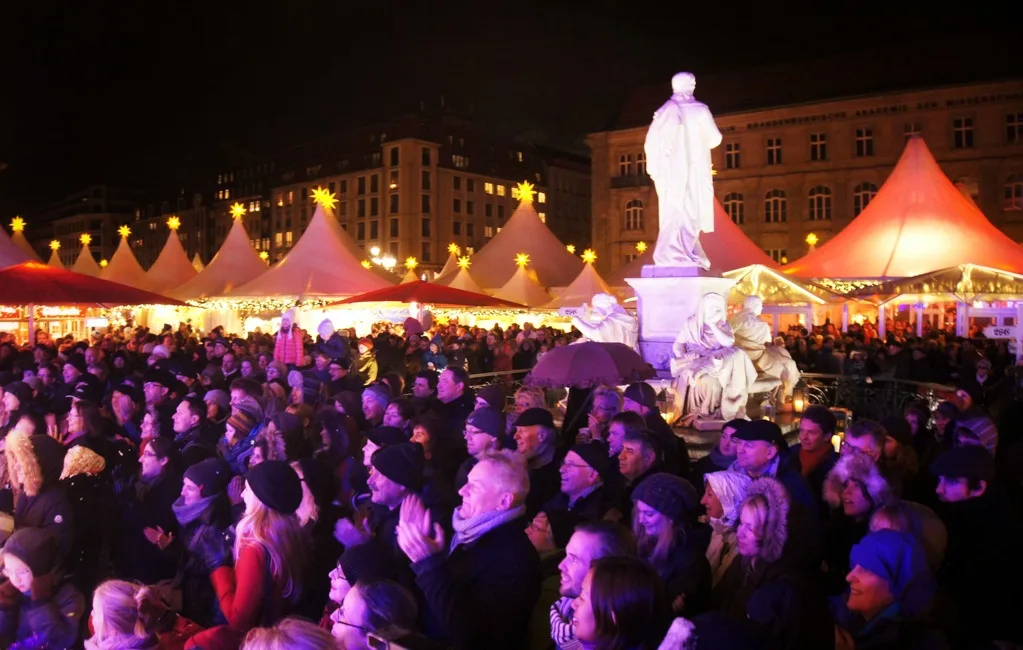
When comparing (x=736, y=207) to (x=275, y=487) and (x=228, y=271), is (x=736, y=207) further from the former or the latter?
(x=275, y=487)

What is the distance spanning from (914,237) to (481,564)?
22834 millimetres

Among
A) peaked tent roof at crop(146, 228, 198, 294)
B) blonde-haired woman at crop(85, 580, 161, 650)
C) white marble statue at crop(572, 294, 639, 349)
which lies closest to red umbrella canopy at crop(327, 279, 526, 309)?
white marble statue at crop(572, 294, 639, 349)

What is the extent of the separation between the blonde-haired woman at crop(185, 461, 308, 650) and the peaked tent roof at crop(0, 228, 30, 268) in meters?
23.5

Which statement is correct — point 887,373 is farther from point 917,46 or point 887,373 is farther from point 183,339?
point 917,46

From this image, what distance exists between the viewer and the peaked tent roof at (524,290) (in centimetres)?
2792

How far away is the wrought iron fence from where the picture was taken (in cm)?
1063

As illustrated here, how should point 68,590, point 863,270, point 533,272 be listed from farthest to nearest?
point 533,272
point 863,270
point 68,590

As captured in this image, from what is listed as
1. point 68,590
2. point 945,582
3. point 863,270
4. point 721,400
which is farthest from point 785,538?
point 863,270

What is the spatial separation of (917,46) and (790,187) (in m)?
9.80

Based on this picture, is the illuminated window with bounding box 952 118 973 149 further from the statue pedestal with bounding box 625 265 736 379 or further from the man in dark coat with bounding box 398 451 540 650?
the man in dark coat with bounding box 398 451 540 650

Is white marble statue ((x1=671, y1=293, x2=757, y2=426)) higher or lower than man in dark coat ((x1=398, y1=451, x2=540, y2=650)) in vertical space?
higher

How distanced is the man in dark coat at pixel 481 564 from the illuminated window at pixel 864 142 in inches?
1880

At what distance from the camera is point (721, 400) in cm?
895

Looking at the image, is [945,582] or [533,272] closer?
[945,582]
